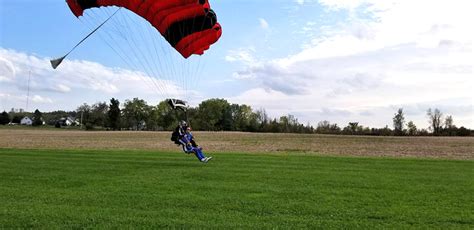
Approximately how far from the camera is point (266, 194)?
11.4 meters

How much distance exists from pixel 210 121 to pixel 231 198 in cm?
10375

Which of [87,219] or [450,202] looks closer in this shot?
[87,219]

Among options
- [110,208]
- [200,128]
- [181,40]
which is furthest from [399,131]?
[110,208]

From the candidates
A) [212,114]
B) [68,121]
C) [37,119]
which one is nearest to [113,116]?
[212,114]

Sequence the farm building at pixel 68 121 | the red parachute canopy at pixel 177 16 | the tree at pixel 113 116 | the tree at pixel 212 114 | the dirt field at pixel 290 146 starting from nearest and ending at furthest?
the red parachute canopy at pixel 177 16 → the dirt field at pixel 290 146 → the tree at pixel 212 114 → the tree at pixel 113 116 → the farm building at pixel 68 121

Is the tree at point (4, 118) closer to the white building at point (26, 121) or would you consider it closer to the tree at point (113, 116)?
the white building at point (26, 121)

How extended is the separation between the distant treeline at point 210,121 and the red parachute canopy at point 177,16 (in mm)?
67459

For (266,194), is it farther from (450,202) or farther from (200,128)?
(200,128)

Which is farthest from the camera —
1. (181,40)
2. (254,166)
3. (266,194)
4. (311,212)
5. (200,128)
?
(200,128)

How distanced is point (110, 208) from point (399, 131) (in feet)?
270

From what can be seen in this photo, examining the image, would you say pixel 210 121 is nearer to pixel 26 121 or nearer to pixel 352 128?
pixel 352 128

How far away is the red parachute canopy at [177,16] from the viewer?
13094mm

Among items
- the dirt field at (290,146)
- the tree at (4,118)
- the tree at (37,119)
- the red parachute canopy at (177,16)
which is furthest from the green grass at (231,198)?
the tree at (37,119)

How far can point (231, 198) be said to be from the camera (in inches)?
421
